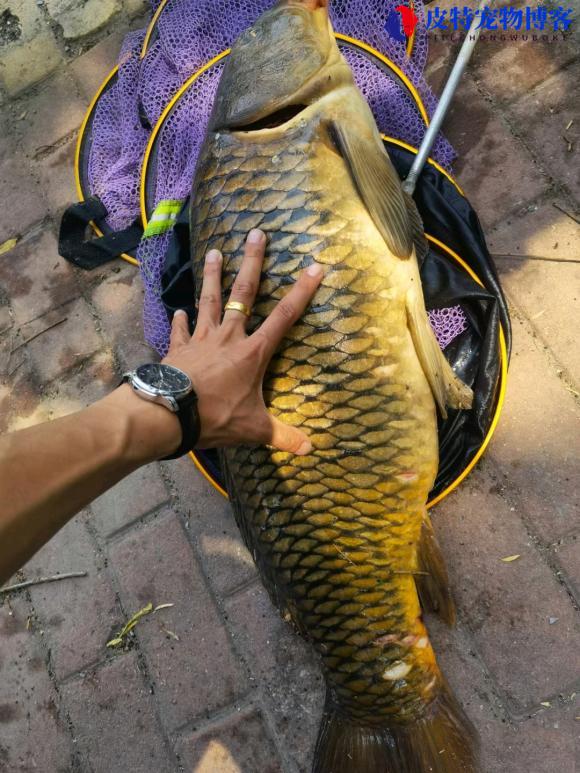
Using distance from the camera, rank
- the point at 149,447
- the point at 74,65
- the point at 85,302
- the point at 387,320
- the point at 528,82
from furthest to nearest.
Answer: the point at 74,65
the point at 85,302
the point at 528,82
the point at 387,320
the point at 149,447

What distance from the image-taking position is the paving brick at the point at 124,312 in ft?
9.75

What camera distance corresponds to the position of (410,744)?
196 cm

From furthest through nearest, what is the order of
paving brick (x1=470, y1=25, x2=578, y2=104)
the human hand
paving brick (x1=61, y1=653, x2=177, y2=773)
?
paving brick (x1=470, y1=25, x2=578, y2=104) < paving brick (x1=61, y1=653, x2=177, y2=773) < the human hand

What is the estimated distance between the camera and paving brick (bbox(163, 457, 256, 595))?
258 centimetres

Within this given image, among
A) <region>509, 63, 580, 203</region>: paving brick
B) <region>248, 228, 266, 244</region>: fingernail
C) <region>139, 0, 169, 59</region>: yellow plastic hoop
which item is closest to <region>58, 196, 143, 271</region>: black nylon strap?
<region>139, 0, 169, 59</region>: yellow plastic hoop

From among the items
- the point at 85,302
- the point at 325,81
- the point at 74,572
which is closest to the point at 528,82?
the point at 325,81

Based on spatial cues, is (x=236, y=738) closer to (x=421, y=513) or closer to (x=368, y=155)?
(x=421, y=513)

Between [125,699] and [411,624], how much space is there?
1.26 m

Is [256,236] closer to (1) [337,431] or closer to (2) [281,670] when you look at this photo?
(1) [337,431]

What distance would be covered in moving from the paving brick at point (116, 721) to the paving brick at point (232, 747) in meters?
0.09

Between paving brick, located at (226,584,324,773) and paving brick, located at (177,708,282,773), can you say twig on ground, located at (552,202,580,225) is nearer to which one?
paving brick, located at (226,584,324,773)

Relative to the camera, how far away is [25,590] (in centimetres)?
277

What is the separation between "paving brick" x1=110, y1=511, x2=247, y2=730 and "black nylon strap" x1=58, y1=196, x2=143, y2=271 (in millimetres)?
1226

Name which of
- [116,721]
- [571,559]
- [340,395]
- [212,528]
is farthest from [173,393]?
[116,721]
